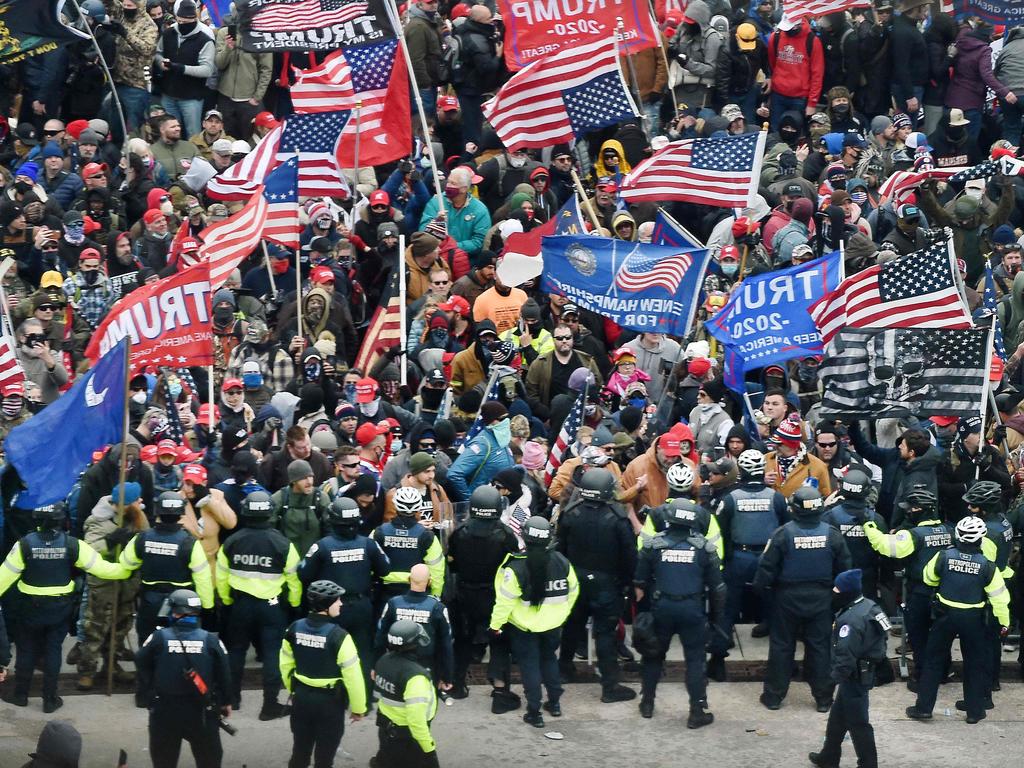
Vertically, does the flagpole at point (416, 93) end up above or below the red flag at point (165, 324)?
above

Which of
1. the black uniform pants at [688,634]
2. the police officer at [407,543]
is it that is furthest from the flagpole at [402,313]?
the black uniform pants at [688,634]

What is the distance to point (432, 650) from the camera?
16297 millimetres

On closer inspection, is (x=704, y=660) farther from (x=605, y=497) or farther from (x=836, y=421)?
(x=836, y=421)

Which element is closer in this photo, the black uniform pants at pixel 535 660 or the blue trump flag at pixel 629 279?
the black uniform pants at pixel 535 660

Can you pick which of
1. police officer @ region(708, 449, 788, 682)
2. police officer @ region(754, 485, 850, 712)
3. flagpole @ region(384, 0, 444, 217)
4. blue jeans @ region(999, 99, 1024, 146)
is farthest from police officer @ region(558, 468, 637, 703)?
blue jeans @ region(999, 99, 1024, 146)

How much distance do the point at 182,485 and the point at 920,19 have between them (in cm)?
1365

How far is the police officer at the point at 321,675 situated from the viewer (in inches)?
630

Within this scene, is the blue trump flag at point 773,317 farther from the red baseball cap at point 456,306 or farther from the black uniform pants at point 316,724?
the black uniform pants at point 316,724

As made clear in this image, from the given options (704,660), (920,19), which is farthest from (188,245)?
(920,19)

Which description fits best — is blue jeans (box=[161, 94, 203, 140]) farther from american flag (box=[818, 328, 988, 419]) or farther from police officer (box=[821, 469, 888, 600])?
police officer (box=[821, 469, 888, 600])

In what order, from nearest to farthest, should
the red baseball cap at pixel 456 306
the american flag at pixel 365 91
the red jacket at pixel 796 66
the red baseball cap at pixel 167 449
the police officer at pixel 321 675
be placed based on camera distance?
1. the police officer at pixel 321 675
2. the red baseball cap at pixel 167 449
3. the red baseball cap at pixel 456 306
4. the american flag at pixel 365 91
5. the red jacket at pixel 796 66

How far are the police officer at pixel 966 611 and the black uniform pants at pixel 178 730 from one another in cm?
554

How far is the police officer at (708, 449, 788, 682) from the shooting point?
18.2 metres

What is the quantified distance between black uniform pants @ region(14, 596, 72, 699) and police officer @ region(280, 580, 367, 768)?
229cm
